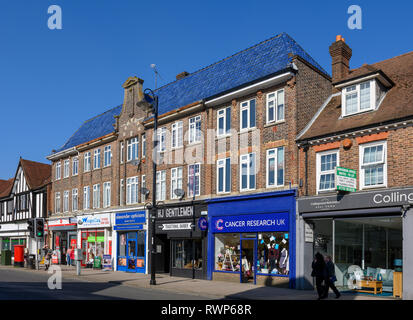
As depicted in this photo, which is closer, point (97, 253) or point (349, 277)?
point (349, 277)

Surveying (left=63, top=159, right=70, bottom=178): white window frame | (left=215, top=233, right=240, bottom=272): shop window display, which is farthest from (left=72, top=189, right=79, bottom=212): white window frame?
(left=215, top=233, right=240, bottom=272): shop window display

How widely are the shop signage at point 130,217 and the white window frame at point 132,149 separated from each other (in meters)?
3.64

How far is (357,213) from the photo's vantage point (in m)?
18.0

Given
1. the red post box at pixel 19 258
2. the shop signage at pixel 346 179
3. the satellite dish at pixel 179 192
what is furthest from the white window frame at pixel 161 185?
the red post box at pixel 19 258

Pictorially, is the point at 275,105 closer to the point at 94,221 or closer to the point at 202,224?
the point at 202,224

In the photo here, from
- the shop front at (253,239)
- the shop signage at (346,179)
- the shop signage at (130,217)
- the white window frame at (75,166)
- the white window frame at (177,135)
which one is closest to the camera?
the shop signage at (346,179)

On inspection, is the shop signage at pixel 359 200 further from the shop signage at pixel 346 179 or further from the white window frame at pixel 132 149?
the white window frame at pixel 132 149

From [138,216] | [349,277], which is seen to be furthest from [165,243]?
[349,277]

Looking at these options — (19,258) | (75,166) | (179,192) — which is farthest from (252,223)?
(19,258)

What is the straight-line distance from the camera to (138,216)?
97.2 ft

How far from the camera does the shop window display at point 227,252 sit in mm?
23266

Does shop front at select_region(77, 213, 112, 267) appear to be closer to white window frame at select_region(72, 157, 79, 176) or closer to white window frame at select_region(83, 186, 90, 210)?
white window frame at select_region(83, 186, 90, 210)

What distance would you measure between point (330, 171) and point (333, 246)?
122 inches

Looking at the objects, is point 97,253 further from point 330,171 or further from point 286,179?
point 330,171
